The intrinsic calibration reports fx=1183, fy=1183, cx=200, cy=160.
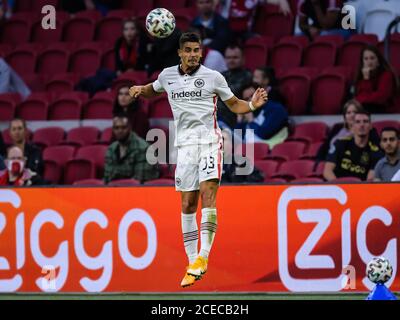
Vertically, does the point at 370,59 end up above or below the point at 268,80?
above

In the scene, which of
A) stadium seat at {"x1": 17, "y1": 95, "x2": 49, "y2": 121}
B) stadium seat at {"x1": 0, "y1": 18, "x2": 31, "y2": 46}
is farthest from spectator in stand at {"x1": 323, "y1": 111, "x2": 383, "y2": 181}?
stadium seat at {"x1": 0, "y1": 18, "x2": 31, "y2": 46}

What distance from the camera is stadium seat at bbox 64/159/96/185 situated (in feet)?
51.5

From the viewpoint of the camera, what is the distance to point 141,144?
14.8 m

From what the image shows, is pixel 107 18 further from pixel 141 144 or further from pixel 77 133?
pixel 141 144

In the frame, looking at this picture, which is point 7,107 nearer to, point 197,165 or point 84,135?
point 84,135

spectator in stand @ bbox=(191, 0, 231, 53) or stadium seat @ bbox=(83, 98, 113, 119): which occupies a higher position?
spectator in stand @ bbox=(191, 0, 231, 53)

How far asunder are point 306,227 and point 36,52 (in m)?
7.77

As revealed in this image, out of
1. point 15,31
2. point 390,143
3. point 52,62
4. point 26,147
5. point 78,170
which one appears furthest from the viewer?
point 15,31

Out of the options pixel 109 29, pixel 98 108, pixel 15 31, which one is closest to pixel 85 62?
pixel 109 29

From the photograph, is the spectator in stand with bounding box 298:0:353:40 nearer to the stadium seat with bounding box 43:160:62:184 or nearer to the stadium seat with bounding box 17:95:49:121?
the stadium seat with bounding box 17:95:49:121

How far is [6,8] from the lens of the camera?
67.1 feet

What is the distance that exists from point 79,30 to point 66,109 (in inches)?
88.3

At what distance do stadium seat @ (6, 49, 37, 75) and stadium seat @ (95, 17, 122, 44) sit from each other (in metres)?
1.10

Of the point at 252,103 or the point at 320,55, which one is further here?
the point at 320,55
